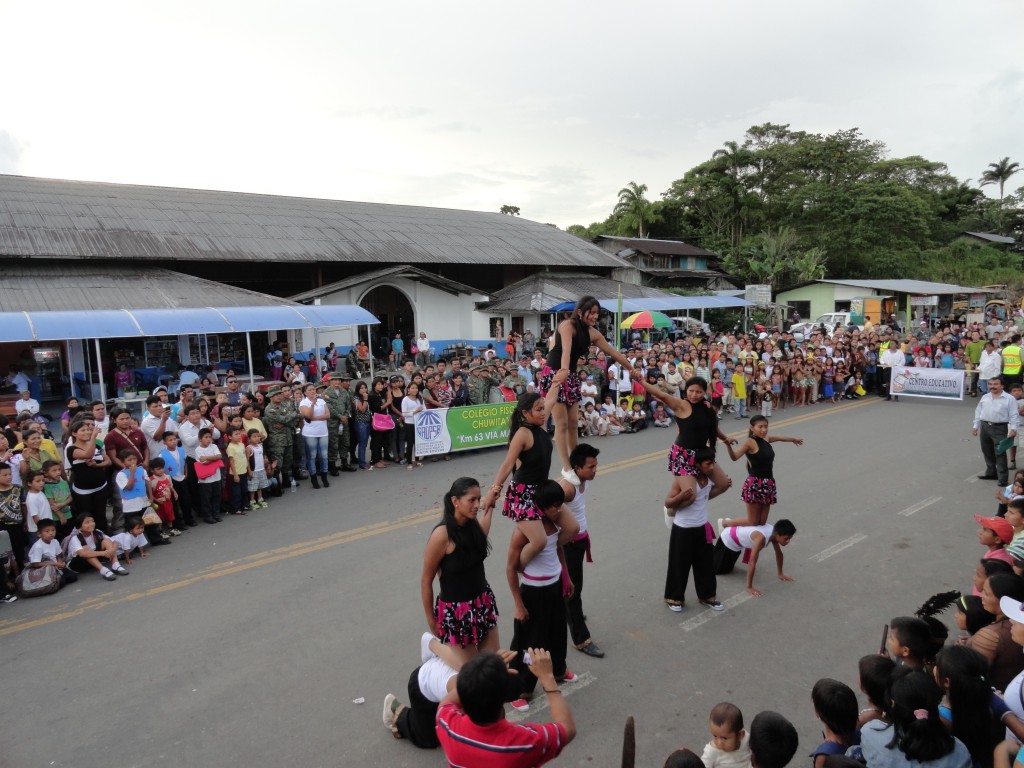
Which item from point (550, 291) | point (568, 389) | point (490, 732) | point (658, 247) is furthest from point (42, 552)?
point (658, 247)

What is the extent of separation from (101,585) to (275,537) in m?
1.89

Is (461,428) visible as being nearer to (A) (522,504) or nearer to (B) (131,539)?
(B) (131,539)

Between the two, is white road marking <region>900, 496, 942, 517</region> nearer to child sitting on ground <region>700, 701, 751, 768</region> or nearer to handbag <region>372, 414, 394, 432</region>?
child sitting on ground <region>700, 701, 751, 768</region>

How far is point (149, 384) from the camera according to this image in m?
21.0

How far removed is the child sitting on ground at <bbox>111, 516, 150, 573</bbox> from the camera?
7.67 meters

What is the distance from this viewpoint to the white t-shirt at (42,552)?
22.7 feet

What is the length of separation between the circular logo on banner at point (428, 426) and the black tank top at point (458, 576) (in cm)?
804

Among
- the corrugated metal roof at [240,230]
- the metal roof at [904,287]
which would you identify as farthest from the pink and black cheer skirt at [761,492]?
the metal roof at [904,287]

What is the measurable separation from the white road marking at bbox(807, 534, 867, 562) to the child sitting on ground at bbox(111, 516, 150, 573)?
7.51 m

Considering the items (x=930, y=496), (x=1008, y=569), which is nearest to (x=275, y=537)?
(x=1008, y=569)

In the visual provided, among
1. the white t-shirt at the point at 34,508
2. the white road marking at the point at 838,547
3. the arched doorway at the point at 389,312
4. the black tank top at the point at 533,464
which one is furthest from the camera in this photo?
the arched doorway at the point at 389,312

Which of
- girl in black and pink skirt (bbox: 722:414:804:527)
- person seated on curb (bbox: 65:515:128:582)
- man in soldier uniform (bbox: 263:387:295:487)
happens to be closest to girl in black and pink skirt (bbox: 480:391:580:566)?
girl in black and pink skirt (bbox: 722:414:804:527)

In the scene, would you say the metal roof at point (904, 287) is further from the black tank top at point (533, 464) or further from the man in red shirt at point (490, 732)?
the man in red shirt at point (490, 732)

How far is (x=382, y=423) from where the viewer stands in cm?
1191
